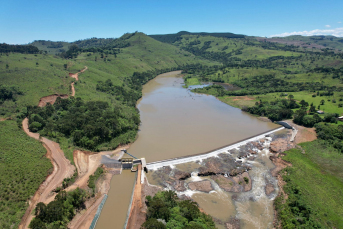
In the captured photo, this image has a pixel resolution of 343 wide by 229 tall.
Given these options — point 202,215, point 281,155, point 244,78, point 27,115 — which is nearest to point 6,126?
point 27,115

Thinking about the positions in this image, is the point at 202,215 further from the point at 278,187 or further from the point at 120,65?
the point at 120,65

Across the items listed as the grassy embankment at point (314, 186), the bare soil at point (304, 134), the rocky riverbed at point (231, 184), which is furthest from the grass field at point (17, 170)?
the bare soil at point (304, 134)

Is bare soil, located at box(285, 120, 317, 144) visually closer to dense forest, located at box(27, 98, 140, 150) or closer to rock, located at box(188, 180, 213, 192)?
rock, located at box(188, 180, 213, 192)

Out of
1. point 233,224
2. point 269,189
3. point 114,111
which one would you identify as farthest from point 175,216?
point 114,111

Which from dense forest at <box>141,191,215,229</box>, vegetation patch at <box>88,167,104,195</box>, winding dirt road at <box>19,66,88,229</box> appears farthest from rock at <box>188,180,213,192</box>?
winding dirt road at <box>19,66,88,229</box>

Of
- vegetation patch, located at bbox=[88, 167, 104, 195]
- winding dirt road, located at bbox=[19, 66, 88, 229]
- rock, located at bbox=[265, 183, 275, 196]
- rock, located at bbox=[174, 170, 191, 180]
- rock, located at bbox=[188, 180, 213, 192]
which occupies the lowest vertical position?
rock, located at bbox=[265, 183, 275, 196]

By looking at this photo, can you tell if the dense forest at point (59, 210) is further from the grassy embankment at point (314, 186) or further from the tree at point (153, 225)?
the grassy embankment at point (314, 186)

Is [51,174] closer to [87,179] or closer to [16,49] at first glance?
[87,179]
